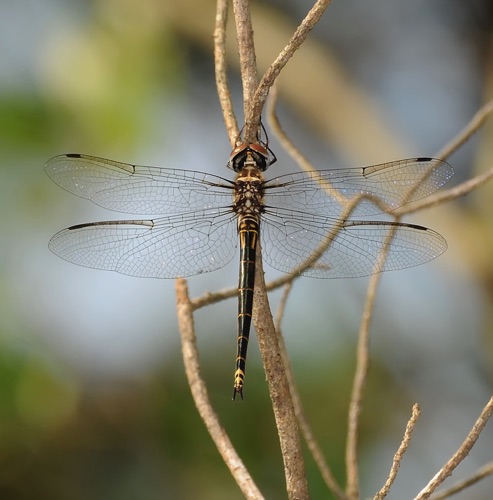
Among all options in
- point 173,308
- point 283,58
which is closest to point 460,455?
point 283,58

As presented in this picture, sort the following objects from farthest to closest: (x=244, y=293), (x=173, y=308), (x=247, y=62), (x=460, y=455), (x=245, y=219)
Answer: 1. (x=173, y=308)
2. (x=245, y=219)
3. (x=244, y=293)
4. (x=247, y=62)
5. (x=460, y=455)

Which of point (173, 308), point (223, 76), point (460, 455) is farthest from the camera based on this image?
point (173, 308)

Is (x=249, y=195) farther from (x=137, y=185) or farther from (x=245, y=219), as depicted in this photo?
(x=137, y=185)

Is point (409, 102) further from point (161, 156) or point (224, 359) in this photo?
point (224, 359)

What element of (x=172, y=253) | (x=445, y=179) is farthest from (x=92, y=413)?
(x=445, y=179)

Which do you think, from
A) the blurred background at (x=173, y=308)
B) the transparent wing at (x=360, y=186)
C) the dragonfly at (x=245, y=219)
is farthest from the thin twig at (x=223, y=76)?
the blurred background at (x=173, y=308)

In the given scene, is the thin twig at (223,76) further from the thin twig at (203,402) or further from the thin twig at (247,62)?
the thin twig at (203,402)

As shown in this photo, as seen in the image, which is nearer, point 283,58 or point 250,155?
point 283,58

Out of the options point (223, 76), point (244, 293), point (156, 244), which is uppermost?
point (223, 76)
